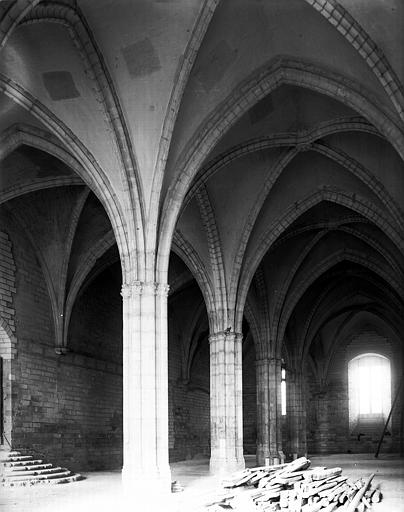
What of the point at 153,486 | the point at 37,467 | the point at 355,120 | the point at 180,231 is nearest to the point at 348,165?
the point at 355,120

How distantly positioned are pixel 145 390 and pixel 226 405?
6.39m

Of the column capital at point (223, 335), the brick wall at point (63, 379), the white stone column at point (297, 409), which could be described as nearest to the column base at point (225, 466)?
the column capital at point (223, 335)

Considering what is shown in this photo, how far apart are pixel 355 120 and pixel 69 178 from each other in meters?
7.45

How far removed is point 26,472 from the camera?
735 inches

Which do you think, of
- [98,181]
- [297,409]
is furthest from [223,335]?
[297,409]

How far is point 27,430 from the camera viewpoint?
20969 mm

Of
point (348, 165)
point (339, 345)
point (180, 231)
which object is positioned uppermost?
point (348, 165)

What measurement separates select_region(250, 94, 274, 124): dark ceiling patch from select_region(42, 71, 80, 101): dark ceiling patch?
15.4 ft

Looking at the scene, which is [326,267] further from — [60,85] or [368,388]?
[368,388]

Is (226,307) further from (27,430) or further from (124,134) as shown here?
(124,134)

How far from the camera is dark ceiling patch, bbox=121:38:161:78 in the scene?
14883 mm

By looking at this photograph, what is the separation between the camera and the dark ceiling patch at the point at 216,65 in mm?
15414

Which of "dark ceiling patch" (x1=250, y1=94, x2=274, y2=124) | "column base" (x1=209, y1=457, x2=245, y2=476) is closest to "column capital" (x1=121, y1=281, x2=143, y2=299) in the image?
"dark ceiling patch" (x1=250, y1=94, x2=274, y2=124)

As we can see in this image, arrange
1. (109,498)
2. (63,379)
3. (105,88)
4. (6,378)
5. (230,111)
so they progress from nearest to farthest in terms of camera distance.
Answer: (109,498) → (105,88) → (230,111) → (6,378) → (63,379)
